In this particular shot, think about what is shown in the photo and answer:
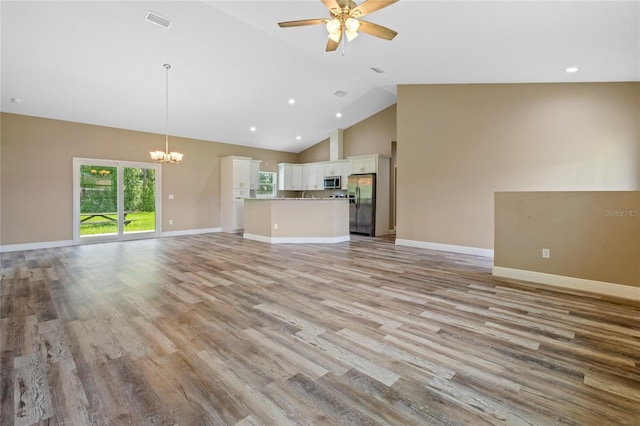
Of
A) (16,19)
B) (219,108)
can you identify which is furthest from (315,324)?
(219,108)

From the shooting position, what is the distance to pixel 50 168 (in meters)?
6.58

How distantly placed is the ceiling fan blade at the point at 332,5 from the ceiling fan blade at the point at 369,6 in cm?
16

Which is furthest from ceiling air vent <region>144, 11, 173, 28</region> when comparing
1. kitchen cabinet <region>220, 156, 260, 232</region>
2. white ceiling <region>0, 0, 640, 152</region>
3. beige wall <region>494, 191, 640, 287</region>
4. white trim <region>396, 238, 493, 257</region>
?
white trim <region>396, 238, 493, 257</region>

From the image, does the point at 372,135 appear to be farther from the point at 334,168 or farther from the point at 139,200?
the point at 139,200

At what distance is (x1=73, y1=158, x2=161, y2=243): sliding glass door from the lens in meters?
7.04

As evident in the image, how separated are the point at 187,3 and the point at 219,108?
3.31 meters

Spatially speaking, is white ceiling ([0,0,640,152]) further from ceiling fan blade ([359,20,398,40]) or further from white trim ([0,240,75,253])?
white trim ([0,240,75,253])

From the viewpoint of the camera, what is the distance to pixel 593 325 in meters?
2.67

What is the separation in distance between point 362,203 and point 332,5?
6087 mm

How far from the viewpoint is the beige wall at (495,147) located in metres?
4.96

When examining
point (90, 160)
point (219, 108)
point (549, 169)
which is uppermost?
point (219, 108)

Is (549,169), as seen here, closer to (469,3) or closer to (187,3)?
(469,3)

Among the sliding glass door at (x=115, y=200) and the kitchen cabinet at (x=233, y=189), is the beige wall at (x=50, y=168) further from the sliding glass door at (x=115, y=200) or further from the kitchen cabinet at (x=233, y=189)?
the kitchen cabinet at (x=233, y=189)

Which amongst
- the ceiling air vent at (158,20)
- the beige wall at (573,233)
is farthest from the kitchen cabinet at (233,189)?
the beige wall at (573,233)
